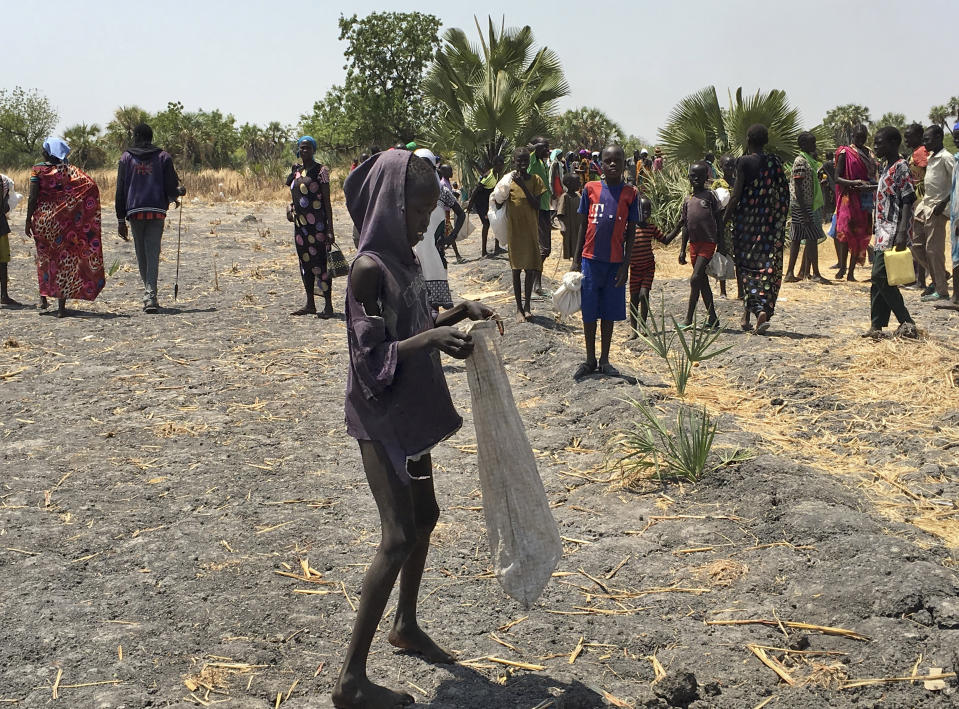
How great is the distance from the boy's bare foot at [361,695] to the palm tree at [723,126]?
13104 millimetres

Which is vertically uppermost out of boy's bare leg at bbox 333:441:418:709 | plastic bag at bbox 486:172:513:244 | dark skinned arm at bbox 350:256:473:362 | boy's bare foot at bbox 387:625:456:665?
plastic bag at bbox 486:172:513:244

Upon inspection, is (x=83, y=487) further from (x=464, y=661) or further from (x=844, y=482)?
(x=844, y=482)

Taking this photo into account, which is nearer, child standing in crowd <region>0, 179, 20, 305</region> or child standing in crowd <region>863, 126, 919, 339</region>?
child standing in crowd <region>863, 126, 919, 339</region>

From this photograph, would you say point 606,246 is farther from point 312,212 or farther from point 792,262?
point 792,262

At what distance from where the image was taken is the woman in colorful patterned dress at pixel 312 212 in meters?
10.3

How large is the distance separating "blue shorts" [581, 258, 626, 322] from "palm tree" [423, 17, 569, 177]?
39.9 feet

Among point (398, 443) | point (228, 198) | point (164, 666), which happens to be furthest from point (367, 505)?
point (228, 198)

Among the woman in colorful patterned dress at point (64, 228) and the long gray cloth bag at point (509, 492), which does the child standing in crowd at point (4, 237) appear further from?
the long gray cloth bag at point (509, 492)

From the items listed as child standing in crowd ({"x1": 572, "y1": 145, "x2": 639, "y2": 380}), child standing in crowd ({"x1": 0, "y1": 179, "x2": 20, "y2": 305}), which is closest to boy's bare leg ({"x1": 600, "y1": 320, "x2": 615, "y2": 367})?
child standing in crowd ({"x1": 572, "y1": 145, "x2": 639, "y2": 380})

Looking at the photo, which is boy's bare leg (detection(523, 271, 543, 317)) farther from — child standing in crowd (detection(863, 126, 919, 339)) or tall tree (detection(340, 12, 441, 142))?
tall tree (detection(340, 12, 441, 142))

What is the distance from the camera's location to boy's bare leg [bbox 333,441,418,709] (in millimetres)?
3156

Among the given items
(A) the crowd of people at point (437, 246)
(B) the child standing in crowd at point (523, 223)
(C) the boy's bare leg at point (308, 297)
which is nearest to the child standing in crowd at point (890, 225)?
(A) the crowd of people at point (437, 246)

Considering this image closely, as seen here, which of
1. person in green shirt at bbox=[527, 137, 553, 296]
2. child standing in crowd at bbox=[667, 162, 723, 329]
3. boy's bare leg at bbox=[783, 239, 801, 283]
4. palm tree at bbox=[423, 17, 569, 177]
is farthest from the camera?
palm tree at bbox=[423, 17, 569, 177]

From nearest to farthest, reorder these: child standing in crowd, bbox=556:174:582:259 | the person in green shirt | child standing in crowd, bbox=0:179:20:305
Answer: child standing in crowd, bbox=0:179:20:305 → child standing in crowd, bbox=556:174:582:259 → the person in green shirt
